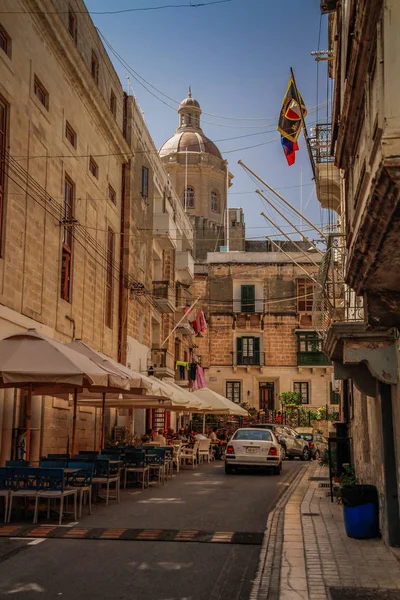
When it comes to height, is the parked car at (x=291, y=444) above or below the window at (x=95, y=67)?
below

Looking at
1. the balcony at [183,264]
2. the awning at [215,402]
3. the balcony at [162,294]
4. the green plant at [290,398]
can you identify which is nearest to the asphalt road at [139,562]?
the awning at [215,402]

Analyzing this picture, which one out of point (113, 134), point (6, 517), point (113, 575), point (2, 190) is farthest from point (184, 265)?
point (113, 575)

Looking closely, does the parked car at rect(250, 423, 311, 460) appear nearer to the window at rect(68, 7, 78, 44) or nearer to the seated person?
the seated person

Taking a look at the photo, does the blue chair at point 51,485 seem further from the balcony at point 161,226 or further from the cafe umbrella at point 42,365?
the balcony at point 161,226

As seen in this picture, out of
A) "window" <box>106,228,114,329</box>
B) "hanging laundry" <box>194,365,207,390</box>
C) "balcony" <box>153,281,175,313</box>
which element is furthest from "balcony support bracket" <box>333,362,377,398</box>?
"hanging laundry" <box>194,365,207,390</box>

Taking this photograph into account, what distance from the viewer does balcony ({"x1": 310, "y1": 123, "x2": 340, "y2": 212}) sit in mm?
20656

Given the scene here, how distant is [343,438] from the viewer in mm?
15297

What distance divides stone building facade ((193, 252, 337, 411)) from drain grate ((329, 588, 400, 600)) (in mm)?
45244

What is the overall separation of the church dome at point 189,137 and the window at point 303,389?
2999 centimetres

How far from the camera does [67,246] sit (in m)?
22.0

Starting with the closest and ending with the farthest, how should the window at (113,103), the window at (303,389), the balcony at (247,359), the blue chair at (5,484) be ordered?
the blue chair at (5,484) < the window at (113,103) < the window at (303,389) < the balcony at (247,359)

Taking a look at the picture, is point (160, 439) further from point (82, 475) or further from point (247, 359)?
point (247, 359)

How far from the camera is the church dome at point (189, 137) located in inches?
2958

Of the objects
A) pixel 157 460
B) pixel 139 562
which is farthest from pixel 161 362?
pixel 139 562
